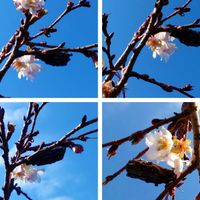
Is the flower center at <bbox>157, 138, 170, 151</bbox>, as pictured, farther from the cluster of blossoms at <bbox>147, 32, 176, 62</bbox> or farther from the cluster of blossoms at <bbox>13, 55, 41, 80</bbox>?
the cluster of blossoms at <bbox>13, 55, 41, 80</bbox>

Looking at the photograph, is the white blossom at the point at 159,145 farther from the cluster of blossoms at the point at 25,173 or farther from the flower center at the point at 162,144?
the cluster of blossoms at the point at 25,173

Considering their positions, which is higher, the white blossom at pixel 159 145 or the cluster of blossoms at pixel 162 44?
the cluster of blossoms at pixel 162 44

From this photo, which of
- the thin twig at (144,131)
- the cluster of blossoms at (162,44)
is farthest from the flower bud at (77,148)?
the cluster of blossoms at (162,44)

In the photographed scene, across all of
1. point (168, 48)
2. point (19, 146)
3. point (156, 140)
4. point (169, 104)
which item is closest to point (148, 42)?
point (168, 48)

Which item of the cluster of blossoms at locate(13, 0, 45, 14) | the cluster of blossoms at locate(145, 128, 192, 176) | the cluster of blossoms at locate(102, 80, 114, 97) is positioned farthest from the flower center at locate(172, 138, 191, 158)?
the cluster of blossoms at locate(13, 0, 45, 14)

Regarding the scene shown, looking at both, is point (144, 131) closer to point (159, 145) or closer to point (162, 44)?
point (159, 145)
